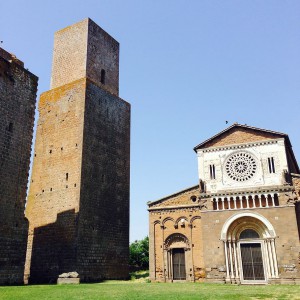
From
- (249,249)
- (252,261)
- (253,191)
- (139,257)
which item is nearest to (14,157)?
(253,191)

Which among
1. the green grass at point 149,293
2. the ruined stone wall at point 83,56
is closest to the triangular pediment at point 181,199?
the green grass at point 149,293

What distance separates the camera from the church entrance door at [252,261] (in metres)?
25.0

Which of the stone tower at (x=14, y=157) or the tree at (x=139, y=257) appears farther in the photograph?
the tree at (x=139, y=257)

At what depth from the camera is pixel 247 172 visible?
27125mm

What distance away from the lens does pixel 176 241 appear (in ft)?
91.4

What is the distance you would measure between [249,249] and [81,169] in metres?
14.1

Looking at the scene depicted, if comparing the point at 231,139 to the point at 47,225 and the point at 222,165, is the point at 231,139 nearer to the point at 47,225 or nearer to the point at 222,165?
the point at 222,165

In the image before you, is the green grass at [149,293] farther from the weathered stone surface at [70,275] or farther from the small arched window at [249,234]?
the small arched window at [249,234]

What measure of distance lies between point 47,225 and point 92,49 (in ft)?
54.1

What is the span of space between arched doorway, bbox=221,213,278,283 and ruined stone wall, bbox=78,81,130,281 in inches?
361

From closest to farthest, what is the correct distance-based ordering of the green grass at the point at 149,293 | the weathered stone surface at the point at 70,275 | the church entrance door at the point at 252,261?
the green grass at the point at 149,293 < the weathered stone surface at the point at 70,275 < the church entrance door at the point at 252,261

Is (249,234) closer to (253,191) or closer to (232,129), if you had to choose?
(253,191)

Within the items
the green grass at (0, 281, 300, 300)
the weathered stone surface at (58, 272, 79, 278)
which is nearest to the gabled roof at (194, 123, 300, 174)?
the green grass at (0, 281, 300, 300)

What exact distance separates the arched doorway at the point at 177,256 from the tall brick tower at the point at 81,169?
4.42 meters
